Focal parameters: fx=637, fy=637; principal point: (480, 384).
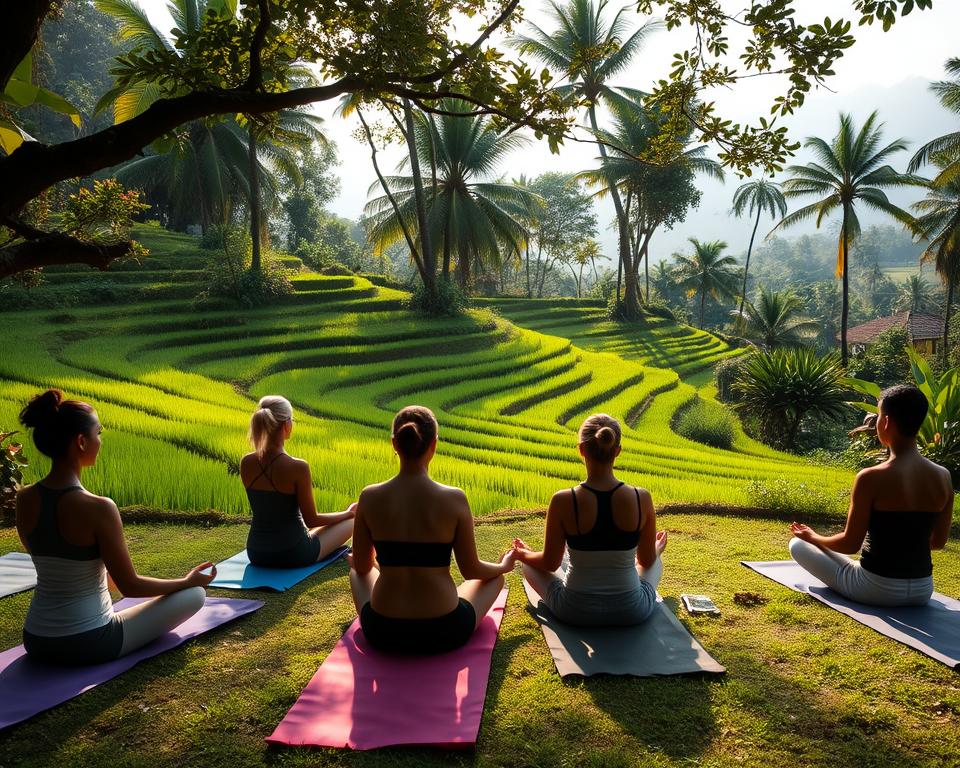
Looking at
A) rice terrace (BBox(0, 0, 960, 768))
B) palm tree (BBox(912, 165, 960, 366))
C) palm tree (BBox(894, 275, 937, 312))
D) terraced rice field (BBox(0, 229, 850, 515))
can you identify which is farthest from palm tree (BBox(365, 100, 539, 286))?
palm tree (BBox(894, 275, 937, 312))

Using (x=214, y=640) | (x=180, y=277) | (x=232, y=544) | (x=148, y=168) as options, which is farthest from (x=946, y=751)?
(x=148, y=168)

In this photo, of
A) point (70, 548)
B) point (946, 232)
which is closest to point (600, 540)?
point (70, 548)

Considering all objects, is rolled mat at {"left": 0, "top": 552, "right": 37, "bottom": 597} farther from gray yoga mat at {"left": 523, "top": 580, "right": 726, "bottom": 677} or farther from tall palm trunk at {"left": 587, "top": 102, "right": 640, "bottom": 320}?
tall palm trunk at {"left": 587, "top": 102, "right": 640, "bottom": 320}

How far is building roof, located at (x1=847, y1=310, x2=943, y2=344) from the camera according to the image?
33.9 metres

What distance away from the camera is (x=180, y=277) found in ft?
62.6

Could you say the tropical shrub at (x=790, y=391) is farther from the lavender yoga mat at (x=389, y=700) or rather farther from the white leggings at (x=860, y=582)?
the lavender yoga mat at (x=389, y=700)

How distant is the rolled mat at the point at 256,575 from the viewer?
3.92 m

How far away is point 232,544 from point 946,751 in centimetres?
447

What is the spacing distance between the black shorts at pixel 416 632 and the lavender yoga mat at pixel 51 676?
0.95m

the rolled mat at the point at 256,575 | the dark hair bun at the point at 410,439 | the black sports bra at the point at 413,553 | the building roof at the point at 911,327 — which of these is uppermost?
the building roof at the point at 911,327

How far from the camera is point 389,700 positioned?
8.46 feet

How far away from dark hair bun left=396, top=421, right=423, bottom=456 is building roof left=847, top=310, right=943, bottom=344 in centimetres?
3423

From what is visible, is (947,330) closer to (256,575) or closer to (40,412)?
(256,575)

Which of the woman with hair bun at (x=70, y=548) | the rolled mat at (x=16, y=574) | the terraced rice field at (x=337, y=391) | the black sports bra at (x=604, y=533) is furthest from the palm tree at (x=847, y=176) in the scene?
the woman with hair bun at (x=70, y=548)
